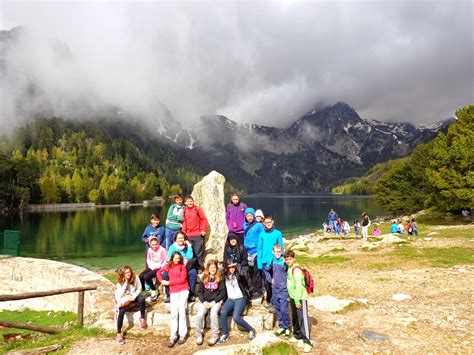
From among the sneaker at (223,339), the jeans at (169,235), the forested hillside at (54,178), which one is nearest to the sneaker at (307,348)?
the sneaker at (223,339)

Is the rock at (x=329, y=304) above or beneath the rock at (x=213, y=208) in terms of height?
beneath

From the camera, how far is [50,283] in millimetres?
19781

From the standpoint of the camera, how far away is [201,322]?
32.7 ft

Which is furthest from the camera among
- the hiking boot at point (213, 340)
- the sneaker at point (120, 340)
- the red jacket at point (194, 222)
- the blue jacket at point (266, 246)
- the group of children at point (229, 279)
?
the red jacket at point (194, 222)

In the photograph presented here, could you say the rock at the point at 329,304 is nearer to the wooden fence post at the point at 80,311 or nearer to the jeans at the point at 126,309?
the jeans at the point at 126,309

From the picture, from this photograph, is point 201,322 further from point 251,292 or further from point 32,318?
point 32,318

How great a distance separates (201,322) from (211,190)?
6.91 metres

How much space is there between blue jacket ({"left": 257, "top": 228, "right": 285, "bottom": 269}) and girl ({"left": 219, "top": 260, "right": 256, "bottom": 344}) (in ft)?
3.67

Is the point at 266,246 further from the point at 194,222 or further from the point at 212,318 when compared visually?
the point at 194,222

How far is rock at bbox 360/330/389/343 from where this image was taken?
911 cm

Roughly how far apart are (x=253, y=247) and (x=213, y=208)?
167 inches

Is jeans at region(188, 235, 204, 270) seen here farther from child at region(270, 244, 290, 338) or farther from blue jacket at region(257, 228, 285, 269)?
child at region(270, 244, 290, 338)

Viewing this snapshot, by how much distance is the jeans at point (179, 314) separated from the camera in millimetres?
9891

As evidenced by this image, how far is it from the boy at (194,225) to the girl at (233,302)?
7.88 feet
